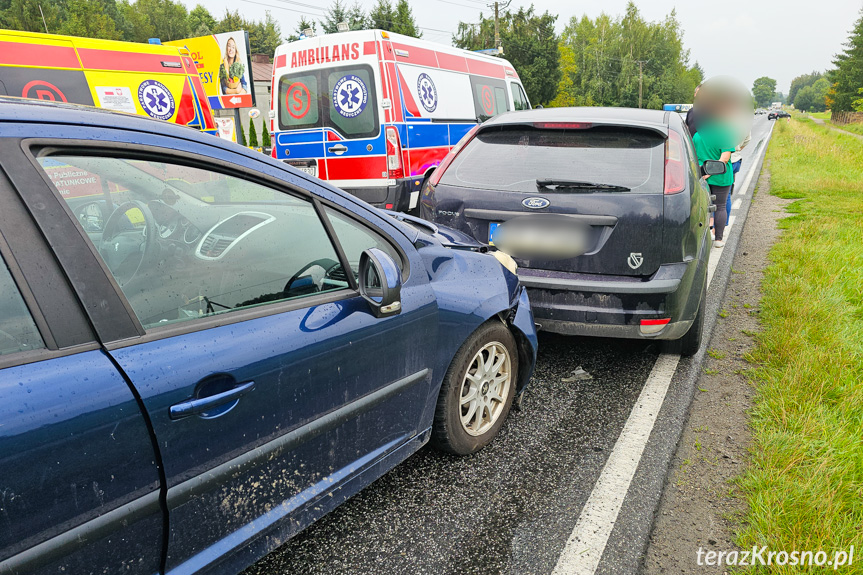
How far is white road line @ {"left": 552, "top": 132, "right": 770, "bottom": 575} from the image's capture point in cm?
210

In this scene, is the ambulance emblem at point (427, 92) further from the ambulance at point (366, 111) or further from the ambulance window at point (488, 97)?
the ambulance window at point (488, 97)

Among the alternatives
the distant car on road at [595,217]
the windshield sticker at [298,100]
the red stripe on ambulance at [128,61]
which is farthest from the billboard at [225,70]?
the distant car on road at [595,217]

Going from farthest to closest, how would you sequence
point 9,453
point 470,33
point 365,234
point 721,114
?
1. point 470,33
2. point 721,114
3. point 365,234
4. point 9,453

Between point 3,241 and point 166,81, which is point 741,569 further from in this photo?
point 166,81

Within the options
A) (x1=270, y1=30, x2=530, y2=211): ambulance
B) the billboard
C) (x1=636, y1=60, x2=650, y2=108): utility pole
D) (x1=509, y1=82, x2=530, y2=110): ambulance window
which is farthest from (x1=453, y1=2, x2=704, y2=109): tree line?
(x1=270, y1=30, x2=530, y2=211): ambulance

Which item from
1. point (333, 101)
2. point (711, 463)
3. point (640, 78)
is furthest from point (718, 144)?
point (640, 78)

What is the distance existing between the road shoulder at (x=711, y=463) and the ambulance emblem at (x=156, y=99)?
24.0 ft

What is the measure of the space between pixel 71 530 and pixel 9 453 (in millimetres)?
240

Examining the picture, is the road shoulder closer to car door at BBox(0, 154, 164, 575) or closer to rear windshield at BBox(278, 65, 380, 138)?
car door at BBox(0, 154, 164, 575)

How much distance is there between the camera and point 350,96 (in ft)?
25.5

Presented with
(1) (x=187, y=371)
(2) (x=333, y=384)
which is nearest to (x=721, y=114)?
(2) (x=333, y=384)

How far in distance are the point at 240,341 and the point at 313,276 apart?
426 millimetres

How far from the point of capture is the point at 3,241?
1.29m

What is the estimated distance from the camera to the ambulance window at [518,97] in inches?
449
